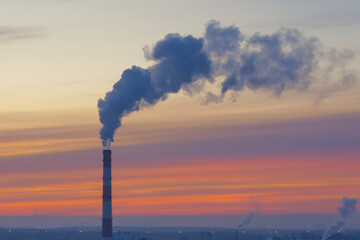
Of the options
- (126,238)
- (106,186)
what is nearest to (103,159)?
(106,186)

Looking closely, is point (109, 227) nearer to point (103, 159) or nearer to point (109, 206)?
point (109, 206)

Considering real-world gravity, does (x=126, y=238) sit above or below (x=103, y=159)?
below

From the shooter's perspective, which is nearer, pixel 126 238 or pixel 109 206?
pixel 109 206

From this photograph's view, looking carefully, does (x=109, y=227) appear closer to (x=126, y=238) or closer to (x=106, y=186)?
(x=106, y=186)

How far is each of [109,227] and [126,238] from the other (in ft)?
110

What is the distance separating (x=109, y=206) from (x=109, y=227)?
396 centimetres

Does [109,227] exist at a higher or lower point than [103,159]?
lower

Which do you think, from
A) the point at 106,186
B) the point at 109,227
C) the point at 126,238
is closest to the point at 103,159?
A: the point at 106,186

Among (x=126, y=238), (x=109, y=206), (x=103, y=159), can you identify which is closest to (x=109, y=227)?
(x=109, y=206)

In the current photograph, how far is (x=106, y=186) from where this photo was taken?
4077 inches

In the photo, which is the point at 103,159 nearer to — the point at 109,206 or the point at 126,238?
the point at 109,206

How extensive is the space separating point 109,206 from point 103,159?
7258mm

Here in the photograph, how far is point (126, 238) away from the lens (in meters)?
140

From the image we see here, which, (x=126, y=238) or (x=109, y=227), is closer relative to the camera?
(x=109, y=227)
